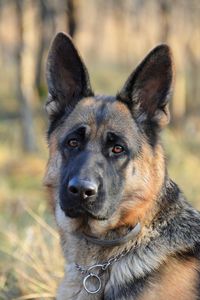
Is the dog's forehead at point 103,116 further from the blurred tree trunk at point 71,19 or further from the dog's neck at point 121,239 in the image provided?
the blurred tree trunk at point 71,19

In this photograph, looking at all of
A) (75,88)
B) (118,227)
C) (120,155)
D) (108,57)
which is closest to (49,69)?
(75,88)

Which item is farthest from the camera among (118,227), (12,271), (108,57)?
(108,57)

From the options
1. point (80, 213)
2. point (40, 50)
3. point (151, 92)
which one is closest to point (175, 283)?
point (80, 213)

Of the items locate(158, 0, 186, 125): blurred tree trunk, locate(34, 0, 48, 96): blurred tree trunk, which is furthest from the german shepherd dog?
locate(34, 0, 48, 96): blurred tree trunk

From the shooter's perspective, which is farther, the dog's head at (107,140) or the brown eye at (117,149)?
the brown eye at (117,149)

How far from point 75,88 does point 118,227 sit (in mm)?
1018

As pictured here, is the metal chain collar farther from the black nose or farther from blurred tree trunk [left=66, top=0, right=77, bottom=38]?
blurred tree trunk [left=66, top=0, right=77, bottom=38]

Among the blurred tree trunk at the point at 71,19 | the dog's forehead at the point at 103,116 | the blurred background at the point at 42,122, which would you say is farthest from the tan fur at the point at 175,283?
the blurred tree trunk at the point at 71,19

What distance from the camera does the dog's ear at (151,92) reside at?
390cm

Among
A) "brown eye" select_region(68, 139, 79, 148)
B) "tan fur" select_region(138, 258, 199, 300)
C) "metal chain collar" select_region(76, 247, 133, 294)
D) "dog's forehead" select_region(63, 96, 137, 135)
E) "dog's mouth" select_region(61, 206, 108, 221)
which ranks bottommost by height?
"metal chain collar" select_region(76, 247, 133, 294)

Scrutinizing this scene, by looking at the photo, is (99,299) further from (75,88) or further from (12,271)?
(12,271)

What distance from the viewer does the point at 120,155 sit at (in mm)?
3775

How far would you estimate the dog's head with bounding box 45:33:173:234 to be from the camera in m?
3.63

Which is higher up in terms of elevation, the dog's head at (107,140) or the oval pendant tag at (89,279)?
the dog's head at (107,140)
